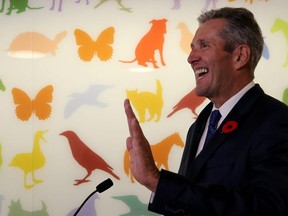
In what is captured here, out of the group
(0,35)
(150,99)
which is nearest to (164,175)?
(150,99)

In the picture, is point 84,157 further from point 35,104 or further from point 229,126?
point 229,126

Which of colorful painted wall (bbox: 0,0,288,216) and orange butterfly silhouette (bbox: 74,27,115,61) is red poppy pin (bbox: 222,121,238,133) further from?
orange butterfly silhouette (bbox: 74,27,115,61)

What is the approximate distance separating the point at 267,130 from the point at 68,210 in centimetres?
137

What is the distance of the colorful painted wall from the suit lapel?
0.92 m

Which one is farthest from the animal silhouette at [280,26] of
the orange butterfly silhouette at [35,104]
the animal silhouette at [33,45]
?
the orange butterfly silhouette at [35,104]

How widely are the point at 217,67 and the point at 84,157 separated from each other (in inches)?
40.7

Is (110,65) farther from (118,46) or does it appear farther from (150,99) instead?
(150,99)

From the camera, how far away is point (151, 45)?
215 cm

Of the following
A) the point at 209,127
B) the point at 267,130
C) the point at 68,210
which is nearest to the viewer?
the point at 267,130

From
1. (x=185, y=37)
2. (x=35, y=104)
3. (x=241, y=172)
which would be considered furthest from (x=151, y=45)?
(x=241, y=172)

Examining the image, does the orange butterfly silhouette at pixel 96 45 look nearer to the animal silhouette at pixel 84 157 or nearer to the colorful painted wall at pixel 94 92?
the colorful painted wall at pixel 94 92

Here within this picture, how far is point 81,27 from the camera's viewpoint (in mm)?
2166

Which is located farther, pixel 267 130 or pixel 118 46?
pixel 118 46

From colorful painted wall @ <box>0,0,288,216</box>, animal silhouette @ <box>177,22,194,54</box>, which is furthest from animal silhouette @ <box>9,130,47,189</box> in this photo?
animal silhouette @ <box>177,22,194,54</box>
